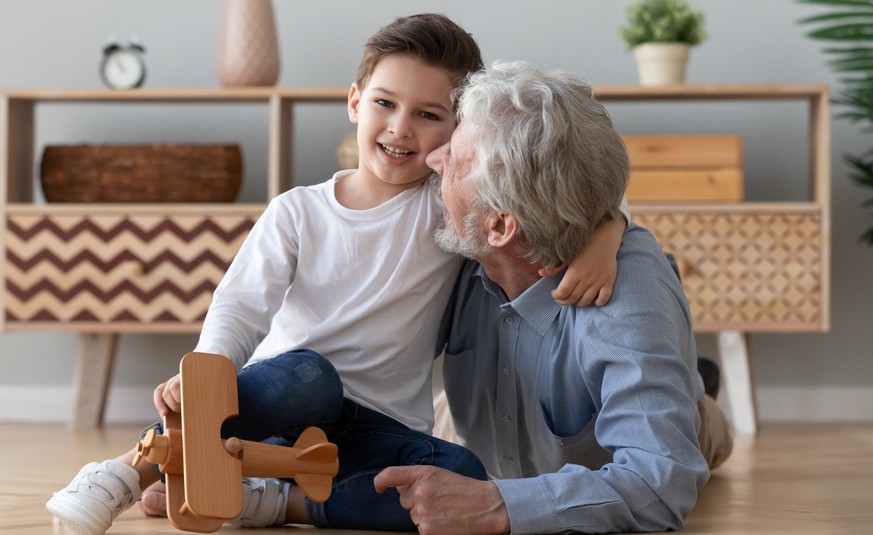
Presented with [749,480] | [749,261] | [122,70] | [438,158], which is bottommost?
[749,480]

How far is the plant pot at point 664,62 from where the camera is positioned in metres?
2.86

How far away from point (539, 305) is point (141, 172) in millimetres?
1668

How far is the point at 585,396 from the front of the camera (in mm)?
1481

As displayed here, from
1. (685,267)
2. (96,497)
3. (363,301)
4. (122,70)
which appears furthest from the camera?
(122,70)

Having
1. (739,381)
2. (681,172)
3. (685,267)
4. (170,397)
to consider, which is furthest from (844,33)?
(170,397)

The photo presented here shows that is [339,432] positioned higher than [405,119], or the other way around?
[405,119]

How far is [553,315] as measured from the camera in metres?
1.48

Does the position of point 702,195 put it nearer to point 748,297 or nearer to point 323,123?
point 748,297

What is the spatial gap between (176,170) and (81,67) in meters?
0.65

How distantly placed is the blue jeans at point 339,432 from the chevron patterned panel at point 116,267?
1.31 meters

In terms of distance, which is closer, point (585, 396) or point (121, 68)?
point (585, 396)

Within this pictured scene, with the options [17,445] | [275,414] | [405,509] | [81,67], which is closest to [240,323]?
[275,414]

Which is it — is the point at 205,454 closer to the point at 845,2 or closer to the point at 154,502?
the point at 154,502

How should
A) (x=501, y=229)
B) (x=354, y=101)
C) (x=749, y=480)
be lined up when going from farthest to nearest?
(x=749, y=480) < (x=354, y=101) < (x=501, y=229)
